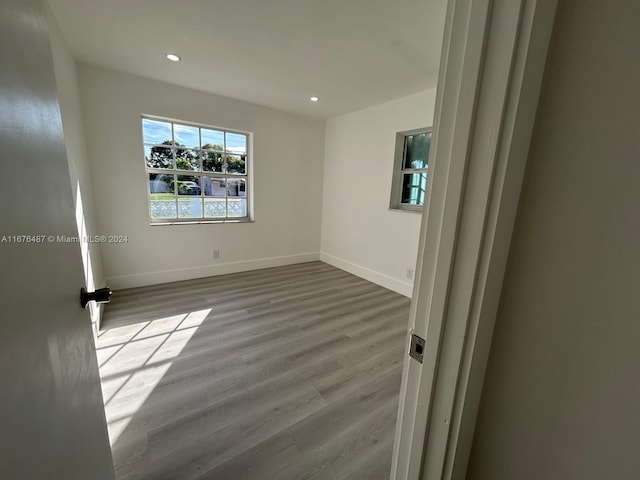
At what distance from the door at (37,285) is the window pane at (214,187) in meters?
2.97

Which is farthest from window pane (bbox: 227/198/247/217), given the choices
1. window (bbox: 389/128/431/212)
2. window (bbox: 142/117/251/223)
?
window (bbox: 389/128/431/212)

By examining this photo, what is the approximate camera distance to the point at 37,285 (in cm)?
51

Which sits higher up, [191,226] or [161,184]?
[161,184]

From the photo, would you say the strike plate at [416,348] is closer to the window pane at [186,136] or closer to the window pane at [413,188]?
the window pane at [413,188]

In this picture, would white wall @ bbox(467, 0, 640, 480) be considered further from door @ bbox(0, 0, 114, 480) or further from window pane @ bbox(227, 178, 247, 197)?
window pane @ bbox(227, 178, 247, 197)

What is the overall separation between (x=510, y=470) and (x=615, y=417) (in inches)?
10.3

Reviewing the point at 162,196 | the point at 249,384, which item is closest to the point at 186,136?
the point at 162,196

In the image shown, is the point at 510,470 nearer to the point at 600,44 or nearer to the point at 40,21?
the point at 600,44

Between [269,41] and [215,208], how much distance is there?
2.28 meters

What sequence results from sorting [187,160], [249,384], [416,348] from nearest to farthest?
[416,348] < [249,384] < [187,160]

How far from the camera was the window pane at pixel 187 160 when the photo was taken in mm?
3346

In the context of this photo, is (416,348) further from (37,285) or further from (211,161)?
(211,161)

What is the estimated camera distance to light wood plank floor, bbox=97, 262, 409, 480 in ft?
4.21

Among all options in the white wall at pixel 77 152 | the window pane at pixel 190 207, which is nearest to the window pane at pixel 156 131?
the white wall at pixel 77 152
